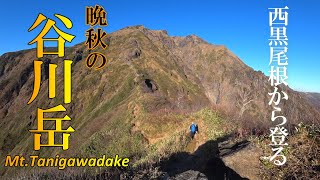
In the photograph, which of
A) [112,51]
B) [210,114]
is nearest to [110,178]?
[210,114]

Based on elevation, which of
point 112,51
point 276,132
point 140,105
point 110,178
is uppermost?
point 112,51

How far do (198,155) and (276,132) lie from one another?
5617mm

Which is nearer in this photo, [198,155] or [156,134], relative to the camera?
[198,155]

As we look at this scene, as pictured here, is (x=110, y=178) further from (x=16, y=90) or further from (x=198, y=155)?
(x=16, y=90)

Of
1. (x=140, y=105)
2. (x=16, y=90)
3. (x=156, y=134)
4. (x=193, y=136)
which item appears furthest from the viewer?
(x=16, y=90)

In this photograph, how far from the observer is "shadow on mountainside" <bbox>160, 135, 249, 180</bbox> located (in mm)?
11070

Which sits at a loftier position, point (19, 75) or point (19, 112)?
point (19, 75)

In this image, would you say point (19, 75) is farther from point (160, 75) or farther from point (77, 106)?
point (160, 75)

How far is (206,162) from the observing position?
13.3 metres

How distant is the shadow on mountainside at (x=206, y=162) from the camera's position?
1107cm

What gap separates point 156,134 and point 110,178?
18.3 m

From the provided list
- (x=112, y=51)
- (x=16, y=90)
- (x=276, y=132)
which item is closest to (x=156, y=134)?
(x=276, y=132)

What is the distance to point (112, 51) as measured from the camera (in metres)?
173

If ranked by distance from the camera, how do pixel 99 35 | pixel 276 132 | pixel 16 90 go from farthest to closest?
pixel 16 90 → pixel 99 35 → pixel 276 132
